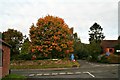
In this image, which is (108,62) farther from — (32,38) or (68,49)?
(32,38)

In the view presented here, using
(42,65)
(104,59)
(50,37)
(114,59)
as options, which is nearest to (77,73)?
(42,65)

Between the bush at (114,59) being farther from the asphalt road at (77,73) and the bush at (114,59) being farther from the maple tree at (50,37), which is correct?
the asphalt road at (77,73)

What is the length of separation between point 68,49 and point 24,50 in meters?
15.4

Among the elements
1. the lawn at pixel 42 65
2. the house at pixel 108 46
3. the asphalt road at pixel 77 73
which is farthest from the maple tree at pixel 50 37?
the house at pixel 108 46

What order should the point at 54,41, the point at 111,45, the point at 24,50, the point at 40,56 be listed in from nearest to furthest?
1. the point at 54,41
2. the point at 40,56
3. the point at 24,50
4. the point at 111,45

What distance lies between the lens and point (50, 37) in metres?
47.5

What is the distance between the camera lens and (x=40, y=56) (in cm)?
5053

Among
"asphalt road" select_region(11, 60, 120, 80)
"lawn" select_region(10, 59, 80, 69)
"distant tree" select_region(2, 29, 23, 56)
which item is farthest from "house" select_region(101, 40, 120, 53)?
"asphalt road" select_region(11, 60, 120, 80)

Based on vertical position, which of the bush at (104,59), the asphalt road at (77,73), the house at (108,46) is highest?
the house at (108,46)

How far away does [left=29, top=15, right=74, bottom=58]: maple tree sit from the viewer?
46.9 meters

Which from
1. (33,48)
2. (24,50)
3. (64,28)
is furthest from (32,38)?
(24,50)

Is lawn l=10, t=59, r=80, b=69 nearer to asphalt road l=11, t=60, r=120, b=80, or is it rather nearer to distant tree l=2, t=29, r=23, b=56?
asphalt road l=11, t=60, r=120, b=80

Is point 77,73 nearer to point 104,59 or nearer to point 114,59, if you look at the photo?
point 114,59

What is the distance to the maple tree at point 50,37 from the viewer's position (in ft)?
154
